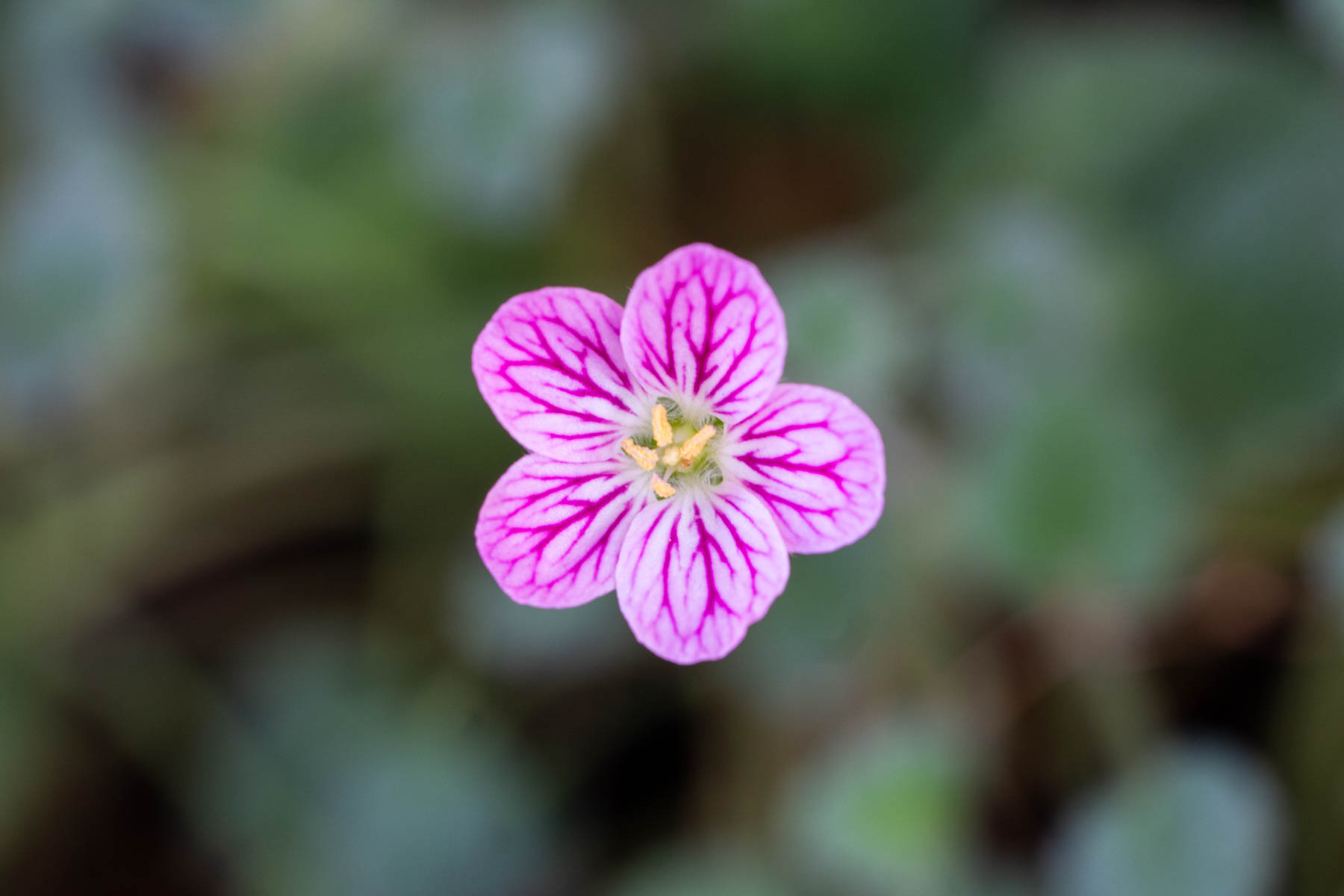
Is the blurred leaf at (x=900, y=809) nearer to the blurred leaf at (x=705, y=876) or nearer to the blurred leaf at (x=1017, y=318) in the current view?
the blurred leaf at (x=705, y=876)

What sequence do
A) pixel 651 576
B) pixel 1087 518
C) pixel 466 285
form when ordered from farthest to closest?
pixel 466 285
pixel 1087 518
pixel 651 576

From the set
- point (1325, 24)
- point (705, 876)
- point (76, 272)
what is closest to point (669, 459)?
point (705, 876)

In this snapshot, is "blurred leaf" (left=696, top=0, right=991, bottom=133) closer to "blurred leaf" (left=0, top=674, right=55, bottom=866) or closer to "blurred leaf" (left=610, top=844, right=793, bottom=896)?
"blurred leaf" (left=610, top=844, right=793, bottom=896)

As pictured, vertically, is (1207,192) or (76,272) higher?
(1207,192)

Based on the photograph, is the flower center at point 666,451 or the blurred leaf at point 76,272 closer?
the flower center at point 666,451

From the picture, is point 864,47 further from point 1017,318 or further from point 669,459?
point 669,459

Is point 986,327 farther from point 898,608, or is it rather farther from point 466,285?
point 466,285

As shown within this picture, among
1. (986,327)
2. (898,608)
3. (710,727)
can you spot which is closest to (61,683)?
(710,727)

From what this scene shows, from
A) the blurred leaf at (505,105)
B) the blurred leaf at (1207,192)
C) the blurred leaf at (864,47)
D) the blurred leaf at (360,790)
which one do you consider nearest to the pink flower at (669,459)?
the blurred leaf at (505,105)
